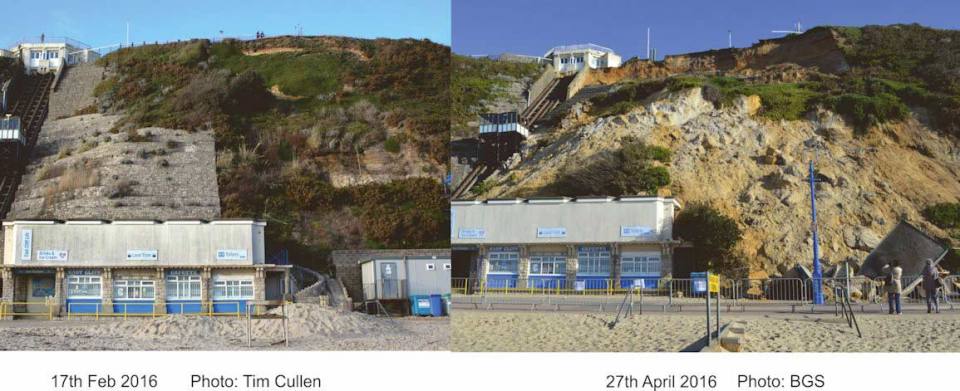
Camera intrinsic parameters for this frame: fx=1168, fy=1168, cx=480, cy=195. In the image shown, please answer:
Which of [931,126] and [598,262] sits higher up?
[931,126]

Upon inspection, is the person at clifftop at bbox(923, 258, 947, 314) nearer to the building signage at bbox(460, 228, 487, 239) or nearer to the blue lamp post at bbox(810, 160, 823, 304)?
the blue lamp post at bbox(810, 160, 823, 304)

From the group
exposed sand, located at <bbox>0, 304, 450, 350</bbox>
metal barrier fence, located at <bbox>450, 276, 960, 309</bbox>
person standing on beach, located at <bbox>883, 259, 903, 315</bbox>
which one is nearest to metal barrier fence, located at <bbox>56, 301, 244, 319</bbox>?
exposed sand, located at <bbox>0, 304, 450, 350</bbox>

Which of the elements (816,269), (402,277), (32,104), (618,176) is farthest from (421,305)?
(32,104)

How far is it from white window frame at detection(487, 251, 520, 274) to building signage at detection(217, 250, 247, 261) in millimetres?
2890

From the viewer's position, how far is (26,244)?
42.4ft

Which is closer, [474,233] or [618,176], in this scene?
[474,233]

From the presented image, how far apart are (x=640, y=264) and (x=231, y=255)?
4.57 meters

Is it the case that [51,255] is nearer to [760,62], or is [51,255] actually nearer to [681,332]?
[681,332]

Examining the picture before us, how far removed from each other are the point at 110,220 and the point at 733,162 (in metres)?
7.32
